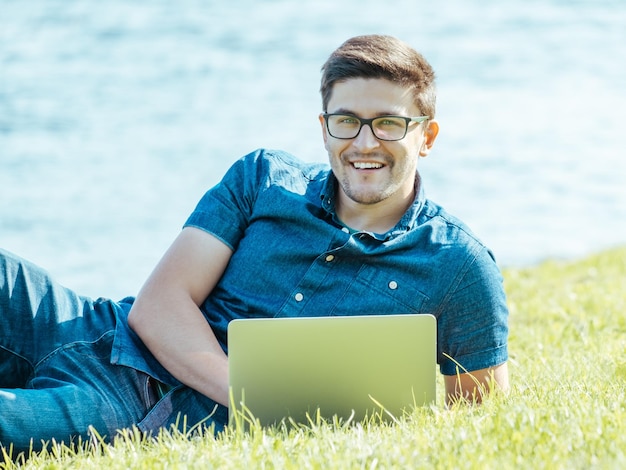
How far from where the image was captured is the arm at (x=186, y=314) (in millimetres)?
3514

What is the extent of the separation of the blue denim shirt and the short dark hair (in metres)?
0.39

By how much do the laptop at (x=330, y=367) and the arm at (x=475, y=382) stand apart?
0.47m

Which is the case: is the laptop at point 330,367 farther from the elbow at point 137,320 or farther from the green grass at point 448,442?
the elbow at point 137,320

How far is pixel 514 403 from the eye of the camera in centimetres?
302

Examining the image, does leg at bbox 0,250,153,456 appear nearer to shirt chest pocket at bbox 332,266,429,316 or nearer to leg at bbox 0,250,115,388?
leg at bbox 0,250,115,388

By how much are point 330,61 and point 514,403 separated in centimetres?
152

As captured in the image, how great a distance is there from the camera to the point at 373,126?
3684 mm

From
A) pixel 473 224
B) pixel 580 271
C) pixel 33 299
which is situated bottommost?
pixel 473 224

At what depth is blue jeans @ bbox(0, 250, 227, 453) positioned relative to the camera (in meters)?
3.42

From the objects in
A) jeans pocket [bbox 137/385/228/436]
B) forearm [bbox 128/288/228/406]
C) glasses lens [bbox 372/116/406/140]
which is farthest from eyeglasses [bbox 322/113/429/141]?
jeans pocket [bbox 137/385/228/436]

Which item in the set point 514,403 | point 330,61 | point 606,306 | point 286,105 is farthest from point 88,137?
point 514,403

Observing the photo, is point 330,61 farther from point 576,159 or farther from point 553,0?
point 553,0

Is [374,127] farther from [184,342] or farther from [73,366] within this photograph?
[73,366]

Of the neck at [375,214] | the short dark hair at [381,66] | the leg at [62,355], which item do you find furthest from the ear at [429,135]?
the leg at [62,355]
